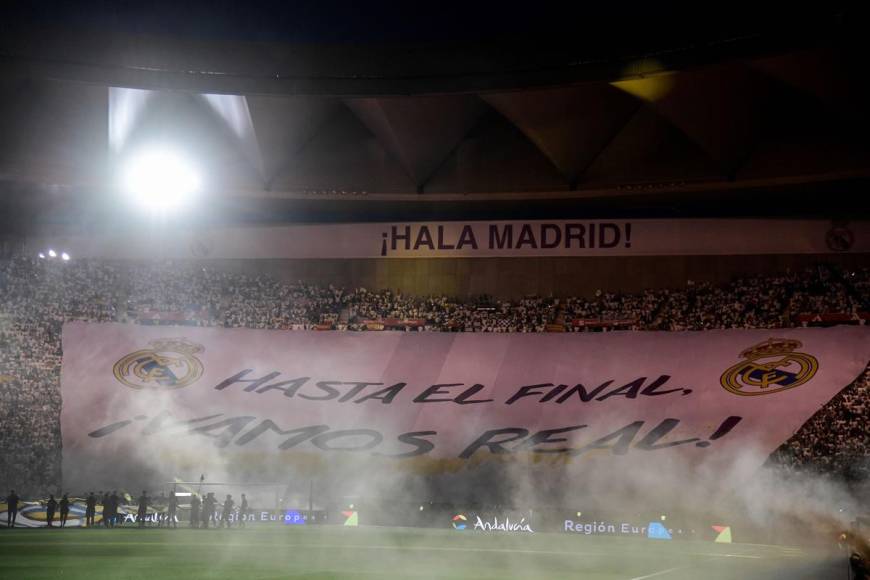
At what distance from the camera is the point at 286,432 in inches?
1161

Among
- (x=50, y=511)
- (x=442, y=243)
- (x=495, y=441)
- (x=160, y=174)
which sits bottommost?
(x=50, y=511)

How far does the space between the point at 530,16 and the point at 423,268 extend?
46.3 feet

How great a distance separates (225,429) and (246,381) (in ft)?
7.47

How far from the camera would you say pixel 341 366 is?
3128 centimetres

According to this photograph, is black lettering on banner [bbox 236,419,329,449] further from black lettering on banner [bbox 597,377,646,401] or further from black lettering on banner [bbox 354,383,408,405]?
black lettering on banner [bbox 597,377,646,401]

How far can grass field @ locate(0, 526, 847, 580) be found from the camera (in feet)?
46.2

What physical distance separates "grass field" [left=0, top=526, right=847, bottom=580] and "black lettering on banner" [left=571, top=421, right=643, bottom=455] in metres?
4.57

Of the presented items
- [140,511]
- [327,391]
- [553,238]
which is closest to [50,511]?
[140,511]

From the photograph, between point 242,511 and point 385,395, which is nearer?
point 242,511

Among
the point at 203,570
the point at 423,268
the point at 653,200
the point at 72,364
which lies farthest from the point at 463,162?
the point at 203,570

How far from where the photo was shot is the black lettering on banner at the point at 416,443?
28.8 m

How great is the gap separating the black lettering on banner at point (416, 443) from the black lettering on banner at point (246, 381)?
5376 mm

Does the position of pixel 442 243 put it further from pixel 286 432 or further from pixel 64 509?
pixel 64 509

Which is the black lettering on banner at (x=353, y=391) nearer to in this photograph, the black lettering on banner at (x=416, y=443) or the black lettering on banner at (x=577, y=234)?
the black lettering on banner at (x=416, y=443)
